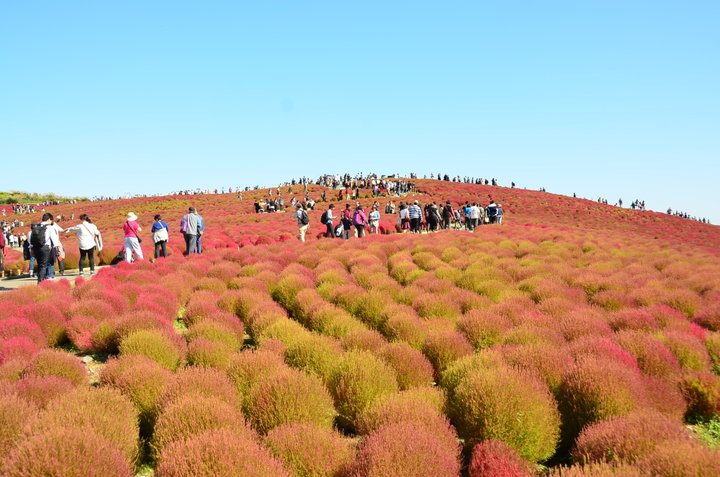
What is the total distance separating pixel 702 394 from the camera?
16.2ft

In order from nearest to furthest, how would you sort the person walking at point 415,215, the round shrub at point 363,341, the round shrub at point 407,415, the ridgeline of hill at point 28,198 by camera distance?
1. the round shrub at point 407,415
2. the round shrub at point 363,341
3. the person walking at point 415,215
4. the ridgeline of hill at point 28,198

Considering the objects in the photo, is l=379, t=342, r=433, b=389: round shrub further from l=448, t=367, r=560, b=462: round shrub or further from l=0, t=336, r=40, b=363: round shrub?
l=0, t=336, r=40, b=363: round shrub

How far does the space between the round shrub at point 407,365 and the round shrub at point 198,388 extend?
176 centimetres

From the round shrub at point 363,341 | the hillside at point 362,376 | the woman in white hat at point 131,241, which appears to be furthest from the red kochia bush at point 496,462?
the woman in white hat at point 131,241

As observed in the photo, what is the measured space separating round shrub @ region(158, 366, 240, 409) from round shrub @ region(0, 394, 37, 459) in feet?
3.34

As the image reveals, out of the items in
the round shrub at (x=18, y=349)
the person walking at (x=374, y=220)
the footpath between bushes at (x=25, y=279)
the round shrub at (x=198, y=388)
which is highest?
the person walking at (x=374, y=220)

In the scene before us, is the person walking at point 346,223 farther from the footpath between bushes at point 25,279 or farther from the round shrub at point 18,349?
the round shrub at point 18,349

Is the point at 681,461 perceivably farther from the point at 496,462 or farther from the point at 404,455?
the point at 404,455

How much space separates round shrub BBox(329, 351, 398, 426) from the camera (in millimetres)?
4680

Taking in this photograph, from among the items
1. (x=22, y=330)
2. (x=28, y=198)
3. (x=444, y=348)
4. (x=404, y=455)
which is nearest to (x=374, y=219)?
(x=444, y=348)

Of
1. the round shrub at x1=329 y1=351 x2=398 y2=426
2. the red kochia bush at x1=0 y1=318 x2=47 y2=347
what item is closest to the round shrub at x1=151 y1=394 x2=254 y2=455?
the round shrub at x1=329 y1=351 x2=398 y2=426

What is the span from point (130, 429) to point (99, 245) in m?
11.2

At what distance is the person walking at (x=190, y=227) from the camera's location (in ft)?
48.1

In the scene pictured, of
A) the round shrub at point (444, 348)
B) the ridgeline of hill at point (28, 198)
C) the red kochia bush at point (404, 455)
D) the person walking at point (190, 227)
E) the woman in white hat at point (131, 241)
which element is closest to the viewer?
the red kochia bush at point (404, 455)
